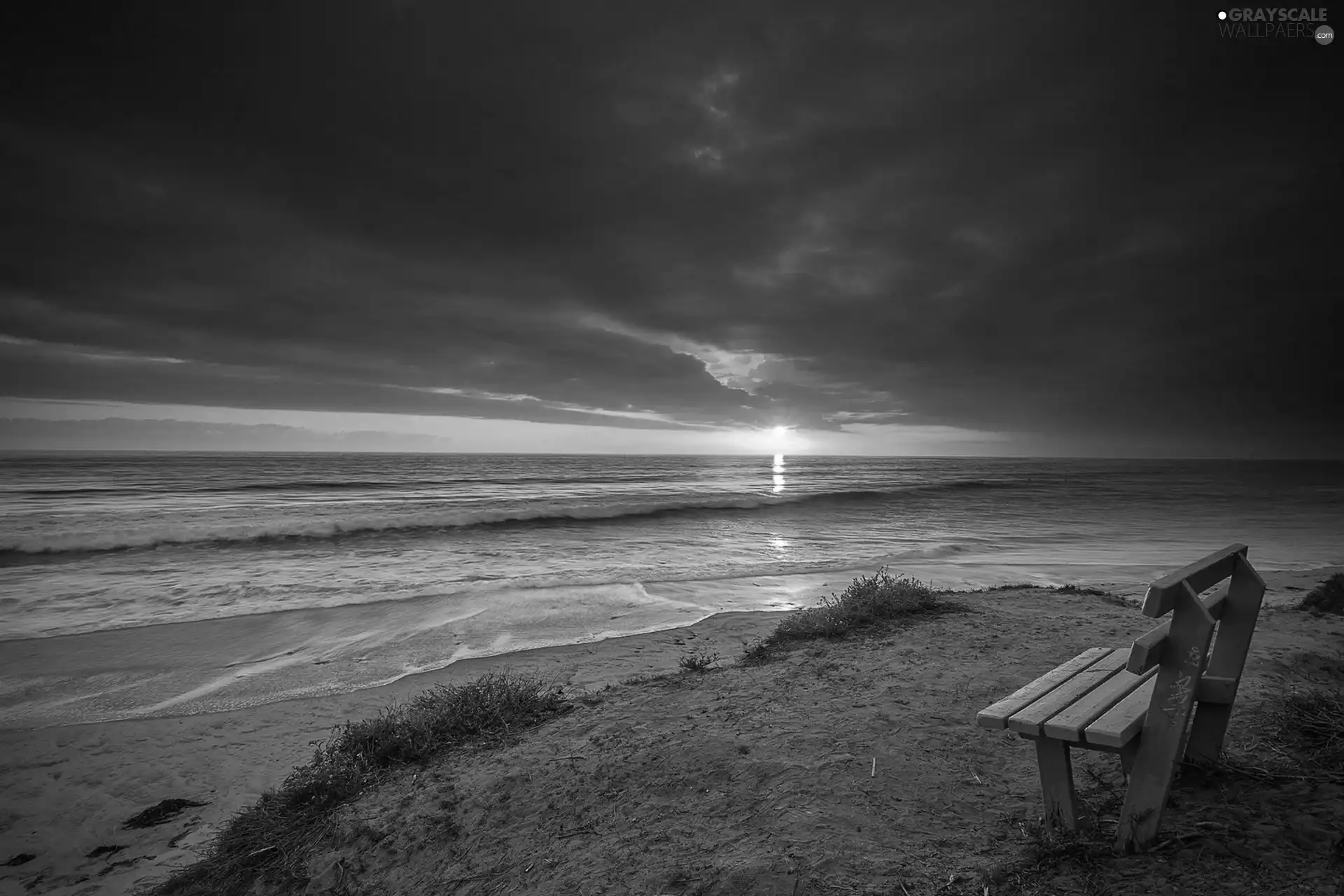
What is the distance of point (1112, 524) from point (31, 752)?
97.8 feet

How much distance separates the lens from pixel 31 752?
230 inches

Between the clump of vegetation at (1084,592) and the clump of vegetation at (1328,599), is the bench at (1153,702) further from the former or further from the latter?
the clump of vegetation at (1328,599)

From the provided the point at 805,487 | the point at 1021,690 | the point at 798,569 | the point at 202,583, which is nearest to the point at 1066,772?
the point at 1021,690

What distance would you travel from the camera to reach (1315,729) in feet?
12.2

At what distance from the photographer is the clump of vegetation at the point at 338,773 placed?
3869 millimetres

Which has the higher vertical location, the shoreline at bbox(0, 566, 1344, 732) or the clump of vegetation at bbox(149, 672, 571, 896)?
the clump of vegetation at bbox(149, 672, 571, 896)

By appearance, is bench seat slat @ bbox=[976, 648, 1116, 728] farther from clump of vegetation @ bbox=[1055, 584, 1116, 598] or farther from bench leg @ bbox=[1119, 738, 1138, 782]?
clump of vegetation @ bbox=[1055, 584, 1116, 598]

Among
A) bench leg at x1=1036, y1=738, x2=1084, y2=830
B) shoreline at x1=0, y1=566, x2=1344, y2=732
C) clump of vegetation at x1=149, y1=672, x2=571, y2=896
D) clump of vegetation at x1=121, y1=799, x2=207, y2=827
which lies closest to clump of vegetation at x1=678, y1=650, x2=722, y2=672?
clump of vegetation at x1=149, y1=672, x2=571, y2=896

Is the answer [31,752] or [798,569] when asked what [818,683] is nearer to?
[31,752]

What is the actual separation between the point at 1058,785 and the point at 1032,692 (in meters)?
0.44

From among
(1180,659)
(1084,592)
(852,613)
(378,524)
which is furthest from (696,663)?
(378,524)

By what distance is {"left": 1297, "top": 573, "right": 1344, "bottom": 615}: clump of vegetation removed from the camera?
8391 millimetres

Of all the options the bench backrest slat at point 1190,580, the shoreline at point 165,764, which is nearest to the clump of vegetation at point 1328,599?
the bench backrest slat at point 1190,580

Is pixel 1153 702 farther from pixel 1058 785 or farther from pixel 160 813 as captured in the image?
pixel 160 813
